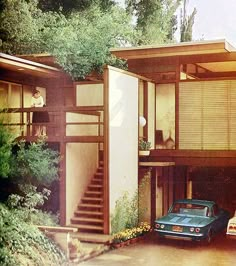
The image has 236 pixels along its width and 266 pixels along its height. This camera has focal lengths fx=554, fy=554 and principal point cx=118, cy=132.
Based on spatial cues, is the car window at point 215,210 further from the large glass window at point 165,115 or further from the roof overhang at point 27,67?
the roof overhang at point 27,67

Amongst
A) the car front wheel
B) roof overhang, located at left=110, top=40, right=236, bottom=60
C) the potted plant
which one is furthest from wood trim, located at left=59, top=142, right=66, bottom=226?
the car front wheel

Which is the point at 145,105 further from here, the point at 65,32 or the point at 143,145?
the point at 65,32

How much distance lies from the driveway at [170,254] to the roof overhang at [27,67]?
2.18 metres

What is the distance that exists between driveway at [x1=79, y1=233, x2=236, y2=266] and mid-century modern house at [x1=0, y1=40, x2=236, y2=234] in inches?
33.7

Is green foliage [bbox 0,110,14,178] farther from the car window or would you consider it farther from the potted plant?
the car window

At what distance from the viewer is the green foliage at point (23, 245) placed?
15.5 ft

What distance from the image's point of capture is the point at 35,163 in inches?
235

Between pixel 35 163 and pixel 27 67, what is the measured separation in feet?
3.91

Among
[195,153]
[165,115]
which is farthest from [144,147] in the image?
[195,153]

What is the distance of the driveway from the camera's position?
16.3ft

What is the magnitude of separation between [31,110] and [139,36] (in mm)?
1469

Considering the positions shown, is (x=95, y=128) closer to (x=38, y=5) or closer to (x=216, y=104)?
(x=216, y=104)

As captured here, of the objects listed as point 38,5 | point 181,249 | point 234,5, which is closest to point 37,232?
point 181,249

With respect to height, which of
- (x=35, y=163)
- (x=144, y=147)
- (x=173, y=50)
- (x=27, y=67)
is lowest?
(x=35, y=163)
